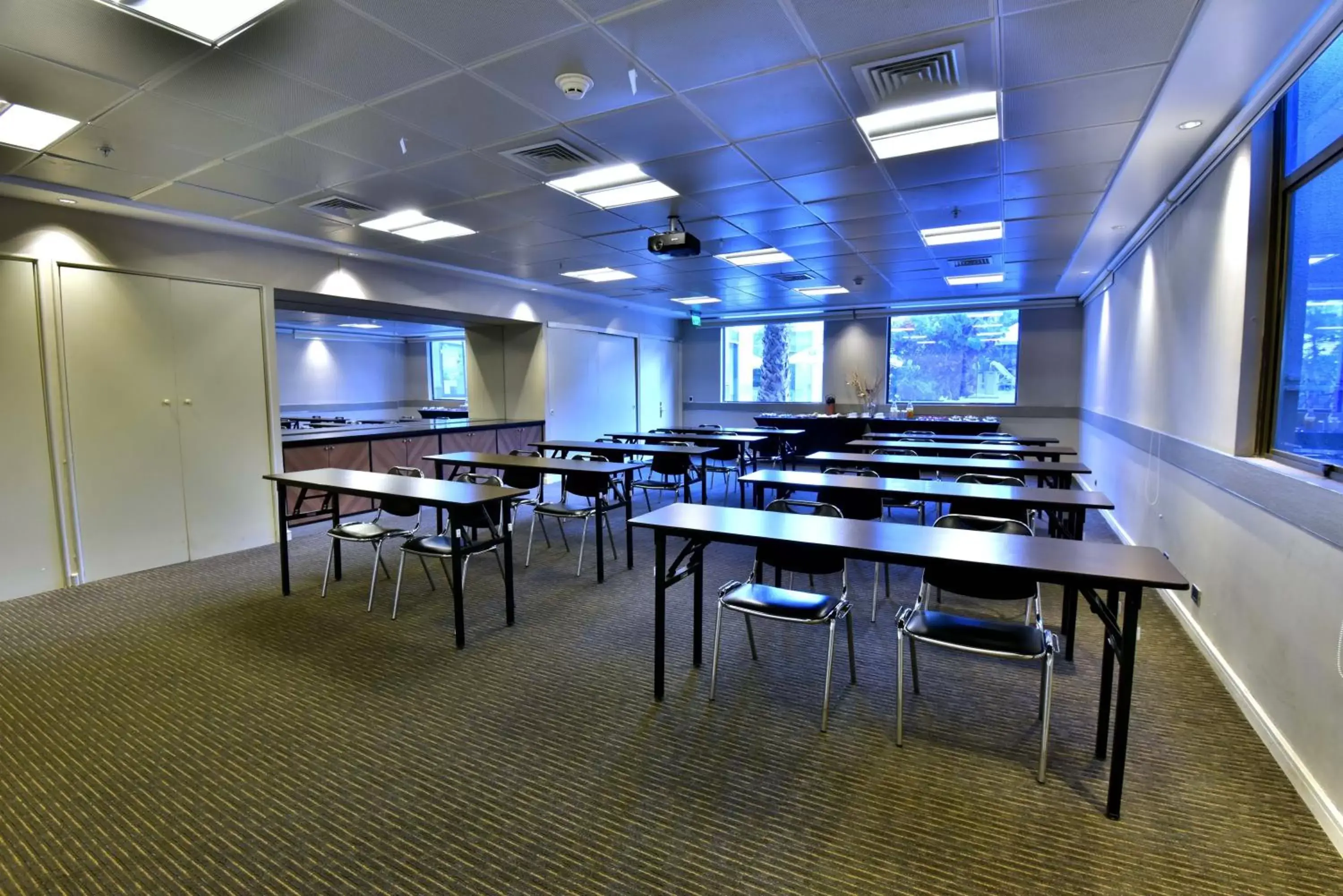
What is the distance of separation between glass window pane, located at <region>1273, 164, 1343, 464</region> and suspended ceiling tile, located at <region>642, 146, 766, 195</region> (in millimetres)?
2689

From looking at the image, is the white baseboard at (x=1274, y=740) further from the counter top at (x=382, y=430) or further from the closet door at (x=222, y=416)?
the counter top at (x=382, y=430)

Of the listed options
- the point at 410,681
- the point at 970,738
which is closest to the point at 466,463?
the point at 410,681

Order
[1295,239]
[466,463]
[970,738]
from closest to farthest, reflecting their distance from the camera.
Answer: [970,738], [1295,239], [466,463]

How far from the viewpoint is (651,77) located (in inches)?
112

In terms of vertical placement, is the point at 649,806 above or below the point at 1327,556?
below

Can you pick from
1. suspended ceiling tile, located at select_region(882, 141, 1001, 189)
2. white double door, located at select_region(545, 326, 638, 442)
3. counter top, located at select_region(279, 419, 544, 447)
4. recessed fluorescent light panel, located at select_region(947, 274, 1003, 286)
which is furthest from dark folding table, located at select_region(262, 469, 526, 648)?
recessed fluorescent light panel, located at select_region(947, 274, 1003, 286)

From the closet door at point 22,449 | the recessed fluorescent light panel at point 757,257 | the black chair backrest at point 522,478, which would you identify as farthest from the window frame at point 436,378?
the closet door at point 22,449

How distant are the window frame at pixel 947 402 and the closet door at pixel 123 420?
10.1 metres

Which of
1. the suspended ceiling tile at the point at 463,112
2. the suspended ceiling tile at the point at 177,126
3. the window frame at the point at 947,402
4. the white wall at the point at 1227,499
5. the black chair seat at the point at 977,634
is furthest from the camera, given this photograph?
the window frame at the point at 947,402

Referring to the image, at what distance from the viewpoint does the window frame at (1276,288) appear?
2.81 metres

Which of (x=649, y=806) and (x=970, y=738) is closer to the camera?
(x=649, y=806)

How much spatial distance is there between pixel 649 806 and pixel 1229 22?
3618 mm

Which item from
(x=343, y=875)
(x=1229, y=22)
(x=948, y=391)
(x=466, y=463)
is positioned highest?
(x=1229, y=22)

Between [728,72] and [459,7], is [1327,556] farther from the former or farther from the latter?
[459,7]
